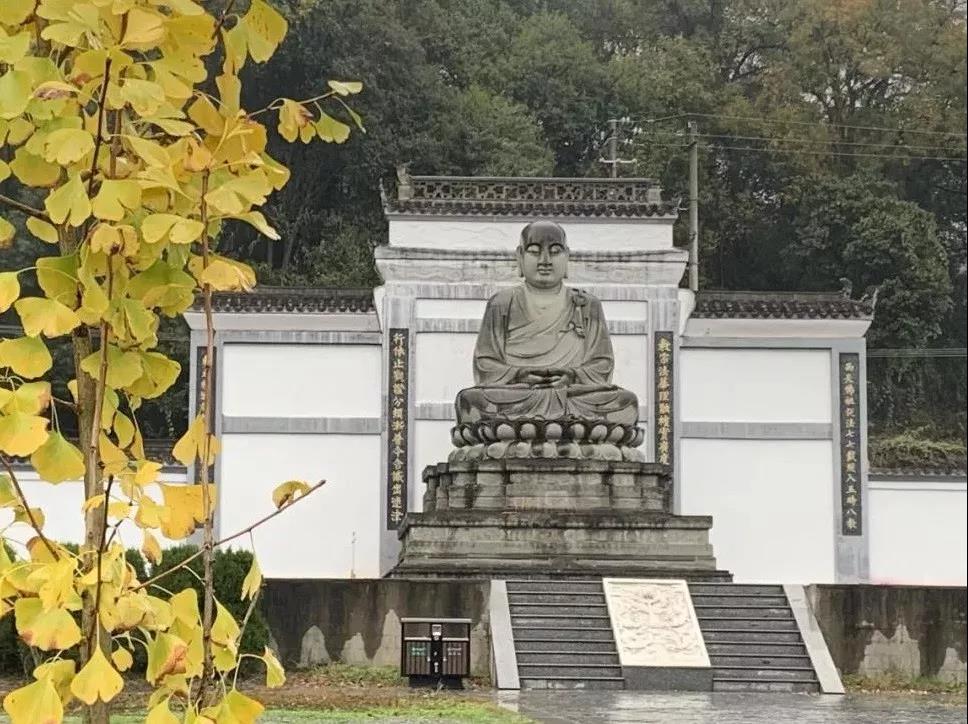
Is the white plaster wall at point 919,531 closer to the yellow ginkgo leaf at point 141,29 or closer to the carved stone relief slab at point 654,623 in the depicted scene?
the carved stone relief slab at point 654,623

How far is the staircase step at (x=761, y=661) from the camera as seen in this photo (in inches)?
420

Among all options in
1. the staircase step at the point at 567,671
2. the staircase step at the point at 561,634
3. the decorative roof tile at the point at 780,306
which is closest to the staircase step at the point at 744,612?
the staircase step at the point at 561,634

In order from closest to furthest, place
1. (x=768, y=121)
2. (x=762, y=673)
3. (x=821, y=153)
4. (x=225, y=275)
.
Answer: (x=225, y=275)
(x=768, y=121)
(x=821, y=153)
(x=762, y=673)

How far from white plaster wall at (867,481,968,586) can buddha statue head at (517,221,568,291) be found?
590 centimetres

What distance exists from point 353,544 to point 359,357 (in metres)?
2.49

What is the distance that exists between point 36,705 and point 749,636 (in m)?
9.64

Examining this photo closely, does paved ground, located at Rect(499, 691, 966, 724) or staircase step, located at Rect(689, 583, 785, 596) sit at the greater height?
staircase step, located at Rect(689, 583, 785, 596)

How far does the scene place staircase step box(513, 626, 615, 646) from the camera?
10.9m

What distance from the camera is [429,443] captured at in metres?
19.1

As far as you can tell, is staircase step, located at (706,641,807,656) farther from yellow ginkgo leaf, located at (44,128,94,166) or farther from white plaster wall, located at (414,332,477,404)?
yellow ginkgo leaf, located at (44,128,94,166)

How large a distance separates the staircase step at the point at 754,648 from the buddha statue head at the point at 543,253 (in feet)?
20.2

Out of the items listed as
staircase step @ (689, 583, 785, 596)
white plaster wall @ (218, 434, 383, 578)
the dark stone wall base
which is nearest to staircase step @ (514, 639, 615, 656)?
the dark stone wall base

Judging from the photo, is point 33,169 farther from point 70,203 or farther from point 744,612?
Result: point 744,612

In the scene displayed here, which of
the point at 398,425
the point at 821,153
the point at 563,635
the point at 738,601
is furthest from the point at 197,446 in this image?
the point at 398,425
